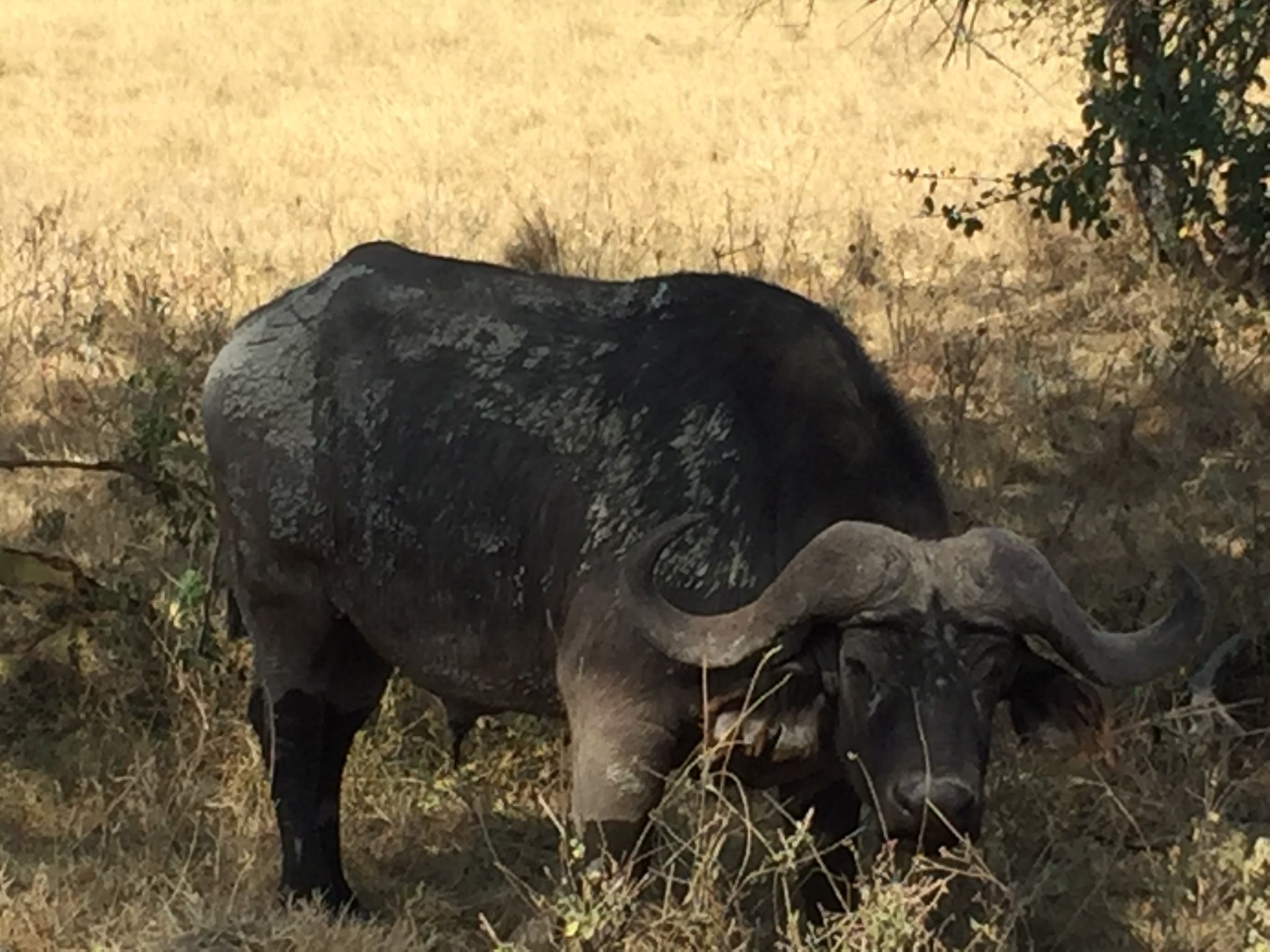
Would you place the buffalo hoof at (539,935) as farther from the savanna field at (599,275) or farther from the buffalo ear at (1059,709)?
the buffalo ear at (1059,709)

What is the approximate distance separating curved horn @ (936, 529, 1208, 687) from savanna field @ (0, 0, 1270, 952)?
0.97 ft

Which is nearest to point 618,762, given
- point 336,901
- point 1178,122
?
point 336,901

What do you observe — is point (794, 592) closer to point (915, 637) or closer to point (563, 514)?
point (915, 637)

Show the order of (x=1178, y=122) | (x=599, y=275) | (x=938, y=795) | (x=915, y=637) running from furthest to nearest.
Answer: (x=599, y=275)
(x=1178, y=122)
(x=915, y=637)
(x=938, y=795)

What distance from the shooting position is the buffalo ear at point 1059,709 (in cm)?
438

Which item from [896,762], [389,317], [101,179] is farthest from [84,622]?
[101,179]

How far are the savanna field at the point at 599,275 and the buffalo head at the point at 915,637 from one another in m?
0.25

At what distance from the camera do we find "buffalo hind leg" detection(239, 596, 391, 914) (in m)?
5.71

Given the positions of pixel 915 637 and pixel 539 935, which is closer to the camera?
pixel 915 637

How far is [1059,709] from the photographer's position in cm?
441

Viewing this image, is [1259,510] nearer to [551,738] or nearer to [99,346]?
[551,738]

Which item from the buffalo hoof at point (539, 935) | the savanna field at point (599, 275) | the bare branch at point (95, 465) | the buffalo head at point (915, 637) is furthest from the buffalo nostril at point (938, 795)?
the bare branch at point (95, 465)

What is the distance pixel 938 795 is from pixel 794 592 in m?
0.56

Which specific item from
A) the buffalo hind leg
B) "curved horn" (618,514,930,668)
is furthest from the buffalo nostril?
the buffalo hind leg
